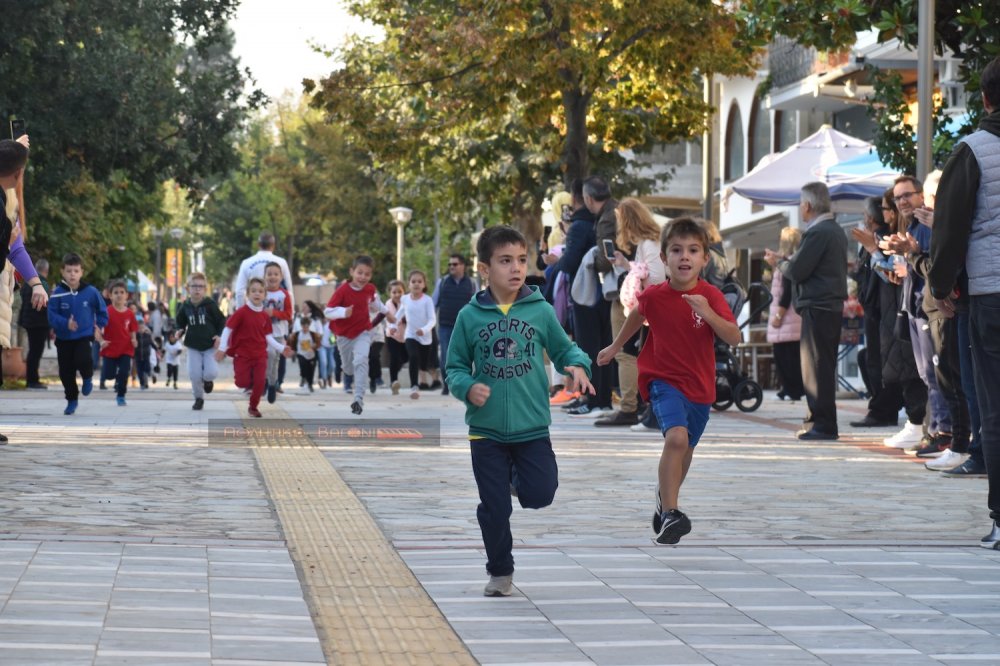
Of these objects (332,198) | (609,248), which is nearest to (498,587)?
(609,248)

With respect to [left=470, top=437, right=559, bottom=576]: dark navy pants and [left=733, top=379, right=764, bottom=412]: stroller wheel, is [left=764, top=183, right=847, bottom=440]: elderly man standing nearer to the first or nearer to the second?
[left=733, top=379, right=764, bottom=412]: stroller wheel

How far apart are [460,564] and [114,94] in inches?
842

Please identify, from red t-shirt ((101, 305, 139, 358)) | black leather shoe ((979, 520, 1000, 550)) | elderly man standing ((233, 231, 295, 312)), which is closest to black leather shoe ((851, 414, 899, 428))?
elderly man standing ((233, 231, 295, 312))

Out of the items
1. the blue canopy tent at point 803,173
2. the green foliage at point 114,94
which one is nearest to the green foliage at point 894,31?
the blue canopy tent at point 803,173

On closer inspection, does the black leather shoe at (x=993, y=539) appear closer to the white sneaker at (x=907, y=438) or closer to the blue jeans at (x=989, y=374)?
the blue jeans at (x=989, y=374)

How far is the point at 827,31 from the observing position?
1452 cm

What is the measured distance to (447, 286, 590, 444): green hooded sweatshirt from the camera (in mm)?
6602

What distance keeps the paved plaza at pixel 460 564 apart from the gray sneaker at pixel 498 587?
0.16ft

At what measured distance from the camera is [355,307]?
59.5 ft

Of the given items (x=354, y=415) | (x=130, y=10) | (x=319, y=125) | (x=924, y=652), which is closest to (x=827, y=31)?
(x=354, y=415)

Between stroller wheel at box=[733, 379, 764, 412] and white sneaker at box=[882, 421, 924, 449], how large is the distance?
15.5ft

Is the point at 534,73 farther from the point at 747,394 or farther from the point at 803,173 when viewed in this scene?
the point at 747,394

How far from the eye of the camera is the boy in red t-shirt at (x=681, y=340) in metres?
7.78

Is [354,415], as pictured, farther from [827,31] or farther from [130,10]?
[130,10]
